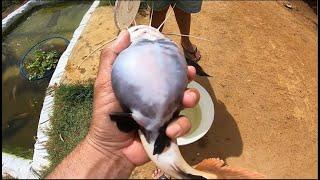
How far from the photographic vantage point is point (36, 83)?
17.2ft

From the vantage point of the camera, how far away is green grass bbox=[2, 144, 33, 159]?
439cm

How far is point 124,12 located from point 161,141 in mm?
824

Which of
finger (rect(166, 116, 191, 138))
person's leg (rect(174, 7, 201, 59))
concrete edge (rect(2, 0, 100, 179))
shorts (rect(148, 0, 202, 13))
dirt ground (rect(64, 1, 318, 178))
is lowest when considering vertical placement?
concrete edge (rect(2, 0, 100, 179))

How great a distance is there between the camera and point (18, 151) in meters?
4.51

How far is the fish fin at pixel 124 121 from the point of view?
2.40 meters

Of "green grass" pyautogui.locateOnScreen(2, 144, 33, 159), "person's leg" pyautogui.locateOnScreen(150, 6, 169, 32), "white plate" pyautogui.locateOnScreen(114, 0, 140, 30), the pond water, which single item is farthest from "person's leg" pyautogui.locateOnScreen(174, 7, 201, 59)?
"green grass" pyautogui.locateOnScreen(2, 144, 33, 159)

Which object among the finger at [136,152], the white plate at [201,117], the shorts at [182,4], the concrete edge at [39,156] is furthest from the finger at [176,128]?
the concrete edge at [39,156]

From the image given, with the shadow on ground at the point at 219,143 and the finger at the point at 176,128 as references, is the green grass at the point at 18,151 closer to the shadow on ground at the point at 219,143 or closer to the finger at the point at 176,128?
the shadow on ground at the point at 219,143

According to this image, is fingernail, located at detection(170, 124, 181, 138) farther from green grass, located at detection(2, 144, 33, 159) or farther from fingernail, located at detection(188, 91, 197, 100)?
green grass, located at detection(2, 144, 33, 159)

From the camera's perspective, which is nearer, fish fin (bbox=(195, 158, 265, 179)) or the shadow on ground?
fish fin (bbox=(195, 158, 265, 179))

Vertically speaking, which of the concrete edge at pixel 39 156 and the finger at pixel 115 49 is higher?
the finger at pixel 115 49

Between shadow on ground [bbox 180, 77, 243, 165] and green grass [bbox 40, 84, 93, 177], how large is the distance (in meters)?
1.03

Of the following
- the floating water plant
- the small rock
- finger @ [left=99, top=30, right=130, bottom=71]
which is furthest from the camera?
the small rock

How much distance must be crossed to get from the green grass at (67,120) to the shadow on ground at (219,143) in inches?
40.6
